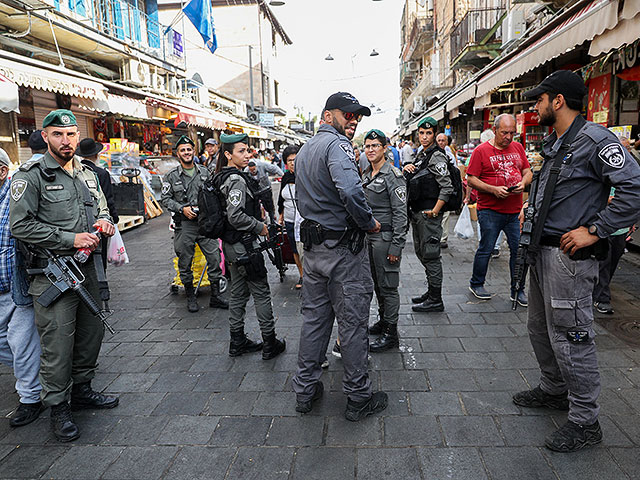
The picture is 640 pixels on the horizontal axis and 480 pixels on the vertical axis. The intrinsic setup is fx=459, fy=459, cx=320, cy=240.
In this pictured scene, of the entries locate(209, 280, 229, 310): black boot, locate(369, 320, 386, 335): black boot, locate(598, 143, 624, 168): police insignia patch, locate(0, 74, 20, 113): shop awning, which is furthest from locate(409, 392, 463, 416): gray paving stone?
locate(0, 74, 20, 113): shop awning

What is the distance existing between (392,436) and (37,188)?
8.84 feet

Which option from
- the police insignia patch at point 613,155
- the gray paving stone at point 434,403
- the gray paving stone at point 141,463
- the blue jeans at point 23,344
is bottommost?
the gray paving stone at point 141,463

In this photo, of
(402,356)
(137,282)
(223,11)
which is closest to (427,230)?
(402,356)

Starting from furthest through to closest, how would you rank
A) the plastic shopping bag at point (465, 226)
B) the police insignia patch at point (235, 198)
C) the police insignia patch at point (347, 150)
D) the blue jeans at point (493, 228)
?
the plastic shopping bag at point (465, 226)
the blue jeans at point (493, 228)
the police insignia patch at point (235, 198)
the police insignia patch at point (347, 150)

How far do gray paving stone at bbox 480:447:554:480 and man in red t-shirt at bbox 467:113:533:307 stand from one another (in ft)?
8.48

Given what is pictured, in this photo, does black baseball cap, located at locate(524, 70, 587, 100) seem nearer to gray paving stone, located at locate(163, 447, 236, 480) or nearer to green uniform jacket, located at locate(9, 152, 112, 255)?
gray paving stone, located at locate(163, 447, 236, 480)

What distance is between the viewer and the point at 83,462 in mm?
2643

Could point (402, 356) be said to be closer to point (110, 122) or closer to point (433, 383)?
point (433, 383)

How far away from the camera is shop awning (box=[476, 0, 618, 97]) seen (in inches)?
187

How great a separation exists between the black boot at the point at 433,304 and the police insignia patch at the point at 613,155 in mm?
2686

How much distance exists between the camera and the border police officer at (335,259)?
117 inches

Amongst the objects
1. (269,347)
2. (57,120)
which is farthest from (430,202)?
(57,120)

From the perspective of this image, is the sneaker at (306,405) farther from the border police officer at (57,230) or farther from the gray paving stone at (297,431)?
the border police officer at (57,230)

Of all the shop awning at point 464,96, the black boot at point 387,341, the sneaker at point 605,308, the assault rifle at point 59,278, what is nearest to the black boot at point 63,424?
the assault rifle at point 59,278
